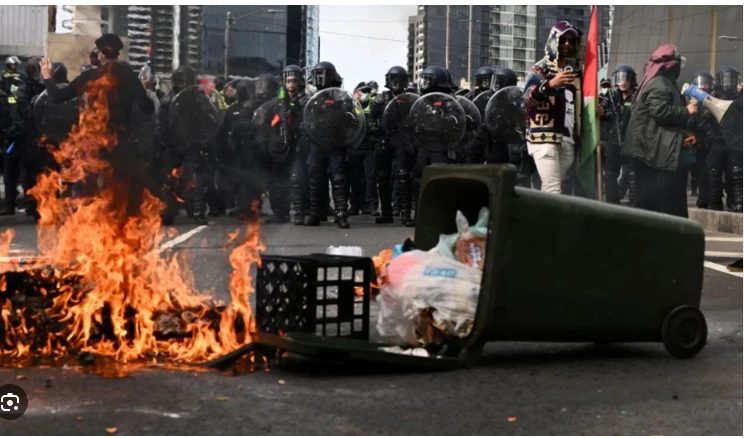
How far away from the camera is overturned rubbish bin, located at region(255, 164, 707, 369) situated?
585 centimetres

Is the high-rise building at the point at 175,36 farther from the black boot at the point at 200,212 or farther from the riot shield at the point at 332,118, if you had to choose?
the black boot at the point at 200,212

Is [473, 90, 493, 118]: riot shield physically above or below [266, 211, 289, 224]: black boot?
above

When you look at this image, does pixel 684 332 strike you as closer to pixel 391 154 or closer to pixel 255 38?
pixel 391 154

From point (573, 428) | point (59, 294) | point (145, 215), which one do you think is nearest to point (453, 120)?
point (145, 215)

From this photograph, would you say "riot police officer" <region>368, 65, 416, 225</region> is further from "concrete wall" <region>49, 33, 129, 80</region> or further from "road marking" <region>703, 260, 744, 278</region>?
"road marking" <region>703, 260, 744, 278</region>

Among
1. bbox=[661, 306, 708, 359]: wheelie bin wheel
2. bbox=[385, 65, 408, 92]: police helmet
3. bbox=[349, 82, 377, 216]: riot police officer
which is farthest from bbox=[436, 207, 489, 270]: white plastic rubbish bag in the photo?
bbox=[349, 82, 377, 216]: riot police officer

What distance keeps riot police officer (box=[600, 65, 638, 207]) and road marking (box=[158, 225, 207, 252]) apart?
18.2 feet

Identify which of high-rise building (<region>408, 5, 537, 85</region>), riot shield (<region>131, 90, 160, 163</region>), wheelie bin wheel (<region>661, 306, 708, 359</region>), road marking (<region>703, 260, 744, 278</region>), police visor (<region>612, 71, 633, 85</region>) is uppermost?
high-rise building (<region>408, 5, 537, 85</region>)

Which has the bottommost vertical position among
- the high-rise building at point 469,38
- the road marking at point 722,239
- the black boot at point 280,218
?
the black boot at point 280,218

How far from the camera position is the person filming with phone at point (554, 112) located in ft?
31.9

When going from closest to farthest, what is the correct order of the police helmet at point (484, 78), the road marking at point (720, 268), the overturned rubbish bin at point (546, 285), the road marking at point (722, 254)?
the overturned rubbish bin at point (546, 285) < the road marking at point (720, 268) < the road marking at point (722, 254) < the police helmet at point (484, 78)

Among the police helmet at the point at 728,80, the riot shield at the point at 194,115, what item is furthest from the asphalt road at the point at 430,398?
the police helmet at the point at 728,80

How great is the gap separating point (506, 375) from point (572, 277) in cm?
59

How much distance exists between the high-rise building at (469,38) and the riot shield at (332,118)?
1181 centimetres
